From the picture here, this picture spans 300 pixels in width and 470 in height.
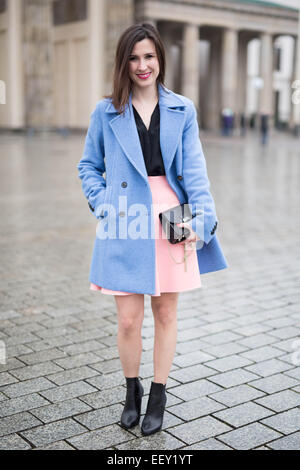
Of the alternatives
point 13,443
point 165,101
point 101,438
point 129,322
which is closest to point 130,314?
point 129,322

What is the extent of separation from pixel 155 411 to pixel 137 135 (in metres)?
1.41

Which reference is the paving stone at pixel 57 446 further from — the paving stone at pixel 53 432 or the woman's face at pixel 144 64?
the woman's face at pixel 144 64

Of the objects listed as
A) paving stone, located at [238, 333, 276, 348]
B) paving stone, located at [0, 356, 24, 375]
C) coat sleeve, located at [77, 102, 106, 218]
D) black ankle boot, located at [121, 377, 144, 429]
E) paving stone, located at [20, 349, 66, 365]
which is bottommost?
paving stone, located at [238, 333, 276, 348]

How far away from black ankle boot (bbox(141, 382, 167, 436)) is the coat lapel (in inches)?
43.8

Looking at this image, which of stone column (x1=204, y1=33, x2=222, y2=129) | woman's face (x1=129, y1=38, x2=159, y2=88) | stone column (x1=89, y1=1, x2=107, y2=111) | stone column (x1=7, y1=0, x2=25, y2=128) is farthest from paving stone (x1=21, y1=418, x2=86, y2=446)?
stone column (x1=204, y1=33, x2=222, y2=129)

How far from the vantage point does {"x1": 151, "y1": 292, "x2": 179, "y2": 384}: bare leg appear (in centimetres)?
314

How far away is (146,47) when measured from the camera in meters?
2.92

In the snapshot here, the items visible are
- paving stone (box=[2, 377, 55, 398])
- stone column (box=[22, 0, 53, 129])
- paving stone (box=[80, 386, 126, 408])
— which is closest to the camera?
paving stone (box=[80, 386, 126, 408])

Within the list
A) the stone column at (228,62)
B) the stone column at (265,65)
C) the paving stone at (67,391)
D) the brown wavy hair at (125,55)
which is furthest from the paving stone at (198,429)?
the stone column at (265,65)

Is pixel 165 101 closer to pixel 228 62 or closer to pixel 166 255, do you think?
pixel 166 255

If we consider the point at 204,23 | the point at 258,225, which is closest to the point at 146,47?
the point at 258,225

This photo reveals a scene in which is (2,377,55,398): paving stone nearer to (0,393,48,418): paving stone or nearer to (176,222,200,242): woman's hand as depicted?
(0,393,48,418): paving stone

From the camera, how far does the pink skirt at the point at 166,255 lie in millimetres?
2998
